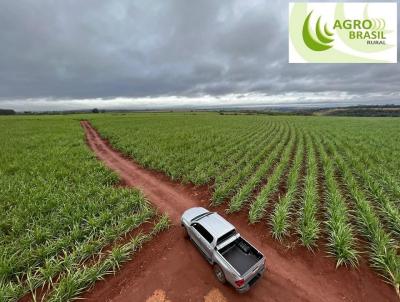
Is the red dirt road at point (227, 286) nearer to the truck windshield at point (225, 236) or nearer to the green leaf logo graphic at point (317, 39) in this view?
the truck windshield at point (225, 236)

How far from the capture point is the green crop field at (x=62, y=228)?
4566 mm

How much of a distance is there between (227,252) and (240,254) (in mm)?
370

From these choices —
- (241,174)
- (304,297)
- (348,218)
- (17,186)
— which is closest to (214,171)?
(241,174)

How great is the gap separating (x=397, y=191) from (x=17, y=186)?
1844 centimetres

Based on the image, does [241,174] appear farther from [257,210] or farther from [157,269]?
[157,269]

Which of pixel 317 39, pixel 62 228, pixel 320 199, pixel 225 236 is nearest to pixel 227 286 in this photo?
pixel 225 236

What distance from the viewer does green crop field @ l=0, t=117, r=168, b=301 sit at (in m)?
4.57

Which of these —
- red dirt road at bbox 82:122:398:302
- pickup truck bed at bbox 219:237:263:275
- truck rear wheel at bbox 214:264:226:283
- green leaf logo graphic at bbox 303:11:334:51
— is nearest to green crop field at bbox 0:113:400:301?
red dirt road at bbox 82:122:398:302

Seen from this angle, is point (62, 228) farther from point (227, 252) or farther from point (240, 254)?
point (240, 254)

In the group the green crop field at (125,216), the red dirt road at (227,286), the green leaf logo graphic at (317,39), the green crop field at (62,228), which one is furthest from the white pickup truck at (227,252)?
the green leaf logo graphic at (317,39)

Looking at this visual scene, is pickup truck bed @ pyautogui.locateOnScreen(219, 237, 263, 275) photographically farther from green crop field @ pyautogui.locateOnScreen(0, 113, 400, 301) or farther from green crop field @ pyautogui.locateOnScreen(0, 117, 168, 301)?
green crop field @ pyautogui.locateOnScreen(0, 117, 168, 301)

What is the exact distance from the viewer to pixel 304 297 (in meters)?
4.39

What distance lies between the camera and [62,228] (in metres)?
6.32

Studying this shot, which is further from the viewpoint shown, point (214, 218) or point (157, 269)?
point (214, 218)
